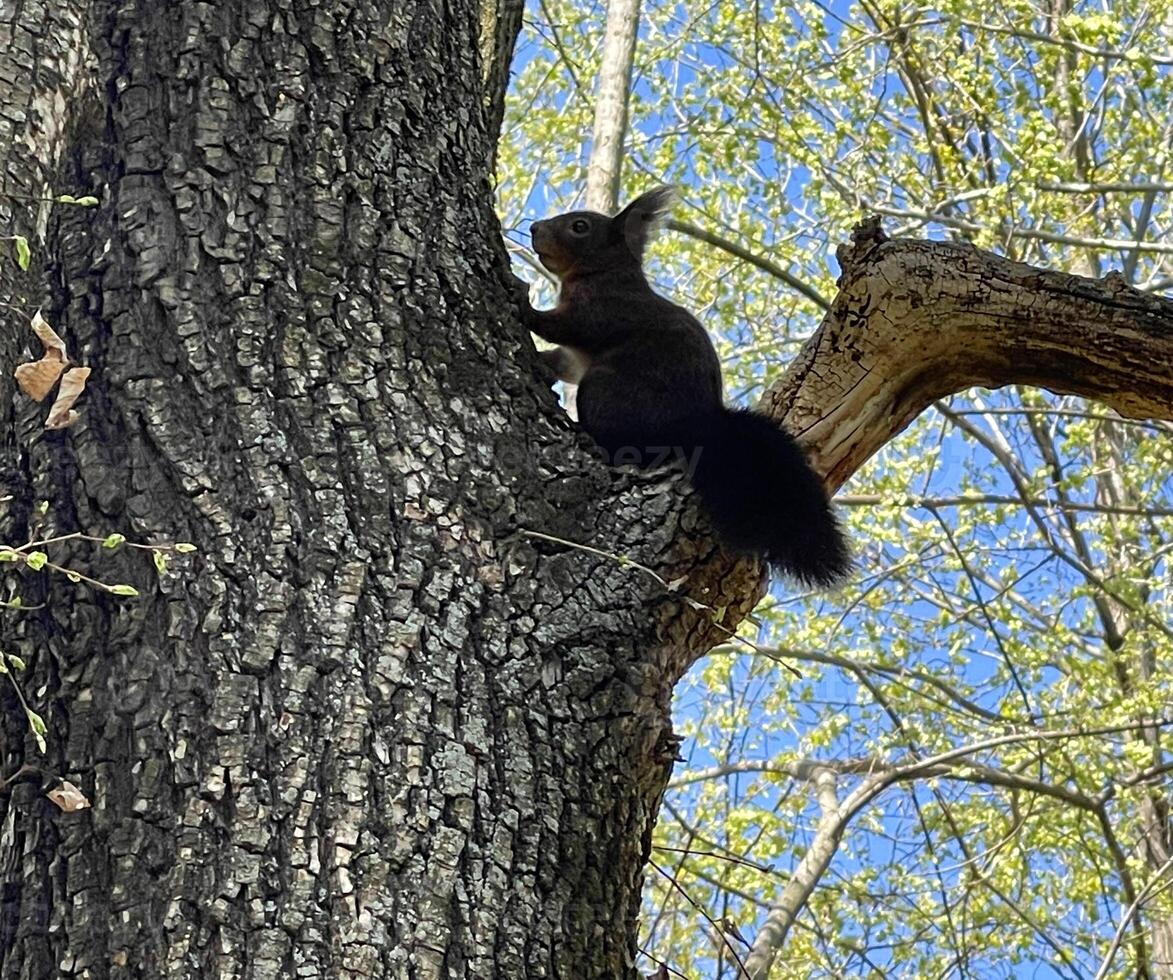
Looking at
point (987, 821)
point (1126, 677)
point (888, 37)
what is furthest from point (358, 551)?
point (1126, 677)

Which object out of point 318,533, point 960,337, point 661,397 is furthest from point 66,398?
point 661,397

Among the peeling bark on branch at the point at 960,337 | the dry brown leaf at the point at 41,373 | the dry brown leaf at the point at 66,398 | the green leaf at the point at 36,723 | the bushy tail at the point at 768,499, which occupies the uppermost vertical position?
the peeling bark on branch at the point at 960,337

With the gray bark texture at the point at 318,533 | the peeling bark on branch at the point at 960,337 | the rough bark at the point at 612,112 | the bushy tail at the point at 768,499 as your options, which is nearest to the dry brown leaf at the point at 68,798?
the gray bark texture at the point at 318,533

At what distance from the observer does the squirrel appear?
2.55 m

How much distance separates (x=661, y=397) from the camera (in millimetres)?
3553

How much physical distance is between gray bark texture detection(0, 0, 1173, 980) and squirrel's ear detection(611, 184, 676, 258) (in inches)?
75.1

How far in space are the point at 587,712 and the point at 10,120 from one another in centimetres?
130

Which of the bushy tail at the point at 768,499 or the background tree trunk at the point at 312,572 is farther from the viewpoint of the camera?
the bushy tail at the point at 768,499

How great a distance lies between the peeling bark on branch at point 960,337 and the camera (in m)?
2.65

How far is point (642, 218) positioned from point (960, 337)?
6.88ft

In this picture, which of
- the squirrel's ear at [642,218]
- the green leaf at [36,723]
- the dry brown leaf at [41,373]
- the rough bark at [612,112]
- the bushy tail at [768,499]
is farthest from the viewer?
the squirrel's ear at [642,218]

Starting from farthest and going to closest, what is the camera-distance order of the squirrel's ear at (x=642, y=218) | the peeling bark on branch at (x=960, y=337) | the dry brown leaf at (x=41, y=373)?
the squirrel's ear at (x=642, y=218) < the peeling bark on branch at (x=960, y=337) < the dry brown leaf at (x=41, y=373)

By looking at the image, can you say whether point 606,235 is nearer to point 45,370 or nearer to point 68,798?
point 45,370

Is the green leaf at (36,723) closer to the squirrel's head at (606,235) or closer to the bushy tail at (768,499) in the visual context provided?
the bushy tail at (768,499)
